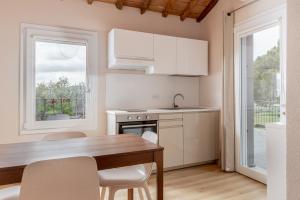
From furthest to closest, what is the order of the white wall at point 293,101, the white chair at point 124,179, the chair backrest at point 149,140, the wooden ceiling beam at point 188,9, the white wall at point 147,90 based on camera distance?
the wooden ceiling beam at point 188,9
the white wall at point 147,90
the chair backrest at point 149,140
the white chair at point 124,179
the white wall at point 293,101

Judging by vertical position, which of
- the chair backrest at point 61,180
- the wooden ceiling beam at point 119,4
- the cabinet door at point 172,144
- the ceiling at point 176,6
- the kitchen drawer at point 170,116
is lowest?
the cabinet door at point 172,144

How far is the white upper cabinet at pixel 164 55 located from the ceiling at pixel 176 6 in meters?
0.61

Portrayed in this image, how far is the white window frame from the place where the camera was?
10.4 ft

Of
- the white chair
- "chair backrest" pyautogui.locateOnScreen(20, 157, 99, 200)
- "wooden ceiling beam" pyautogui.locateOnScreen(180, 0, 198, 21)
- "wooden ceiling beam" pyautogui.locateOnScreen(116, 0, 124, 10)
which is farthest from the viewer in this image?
"wooden ceiling beam" pyautogui.locateOnScreen(180, 0, 198, 21)

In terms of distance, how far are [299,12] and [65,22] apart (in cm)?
338

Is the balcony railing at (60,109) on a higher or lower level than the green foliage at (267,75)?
lower

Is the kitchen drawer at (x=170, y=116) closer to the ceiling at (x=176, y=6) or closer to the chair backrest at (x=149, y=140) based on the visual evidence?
the chair backrest at (x=149, y=140)

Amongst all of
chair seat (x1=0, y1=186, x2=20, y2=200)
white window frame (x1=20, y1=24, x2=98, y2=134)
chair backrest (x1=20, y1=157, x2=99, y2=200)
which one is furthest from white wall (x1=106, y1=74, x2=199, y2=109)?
chair backrest (x1=20, y1=157, x2=99, y2=200)

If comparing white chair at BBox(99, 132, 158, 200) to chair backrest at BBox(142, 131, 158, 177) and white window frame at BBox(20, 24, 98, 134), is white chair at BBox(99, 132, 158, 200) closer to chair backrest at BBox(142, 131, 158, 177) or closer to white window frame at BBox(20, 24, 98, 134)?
chair backrest at BBox(142, 131, 158, 177)

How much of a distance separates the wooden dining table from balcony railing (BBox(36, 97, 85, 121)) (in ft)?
5.03

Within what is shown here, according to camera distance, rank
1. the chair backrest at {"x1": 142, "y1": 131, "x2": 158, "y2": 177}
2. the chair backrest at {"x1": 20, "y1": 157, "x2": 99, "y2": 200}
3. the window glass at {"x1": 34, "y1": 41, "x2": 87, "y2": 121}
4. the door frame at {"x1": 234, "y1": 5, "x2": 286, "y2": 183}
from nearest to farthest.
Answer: the chair backrest at {"x1": 20, "y1": 157, "x2": 99, "y2": 200}
the chair backrest at {"x1": 142, "y1": 131, "x2": 158, "y2": 177}
the door frame at {"x1": 234, "y1": 5, "x2": 286, "y2": 183}
the window glass at {"x1": 34, "y1": 41, "x2": 87, "y2": 121}

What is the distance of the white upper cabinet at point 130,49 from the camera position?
3.34 m

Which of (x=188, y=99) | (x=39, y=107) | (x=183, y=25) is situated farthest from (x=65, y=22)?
(x=188, y=99)

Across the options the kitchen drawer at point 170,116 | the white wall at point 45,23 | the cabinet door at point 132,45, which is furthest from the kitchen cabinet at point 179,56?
the kitchen drawer at point 170,116
